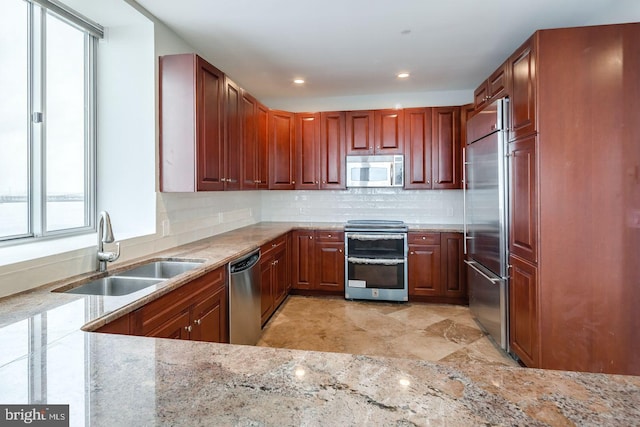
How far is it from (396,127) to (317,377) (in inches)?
154

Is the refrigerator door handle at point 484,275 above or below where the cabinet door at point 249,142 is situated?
below

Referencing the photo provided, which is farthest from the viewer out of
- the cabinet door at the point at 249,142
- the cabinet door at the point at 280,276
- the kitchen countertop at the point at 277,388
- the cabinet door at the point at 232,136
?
the cabinet door at the point at 280,276

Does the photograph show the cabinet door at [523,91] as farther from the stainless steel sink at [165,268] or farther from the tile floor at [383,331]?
the stainless steel sink at [165,268]

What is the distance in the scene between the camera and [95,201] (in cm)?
264

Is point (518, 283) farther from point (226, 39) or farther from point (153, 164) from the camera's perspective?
point (226, 39)

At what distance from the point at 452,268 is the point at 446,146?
147 cm

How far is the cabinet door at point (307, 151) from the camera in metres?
4.53

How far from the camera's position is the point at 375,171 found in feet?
14.3

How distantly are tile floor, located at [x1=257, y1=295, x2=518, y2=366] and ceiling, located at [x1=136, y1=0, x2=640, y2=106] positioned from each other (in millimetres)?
2622

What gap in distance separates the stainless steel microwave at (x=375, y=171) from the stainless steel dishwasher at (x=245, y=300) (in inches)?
74.7

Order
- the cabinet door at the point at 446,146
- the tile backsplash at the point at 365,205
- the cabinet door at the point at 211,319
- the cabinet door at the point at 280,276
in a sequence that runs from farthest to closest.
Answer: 1. the tile backsplash at the point at 365,205
2. the cabinet door at the point at 446,146
3. the cabinet door at the point at 280,276
4. the cabinet door at the point at 211,319

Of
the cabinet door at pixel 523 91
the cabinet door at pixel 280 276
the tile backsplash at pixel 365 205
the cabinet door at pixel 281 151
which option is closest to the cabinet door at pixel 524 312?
the cabinet door at pixel 523 91

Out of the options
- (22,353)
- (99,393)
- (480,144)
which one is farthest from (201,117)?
(480,144)

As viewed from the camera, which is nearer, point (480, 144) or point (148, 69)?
point (148, 69)
